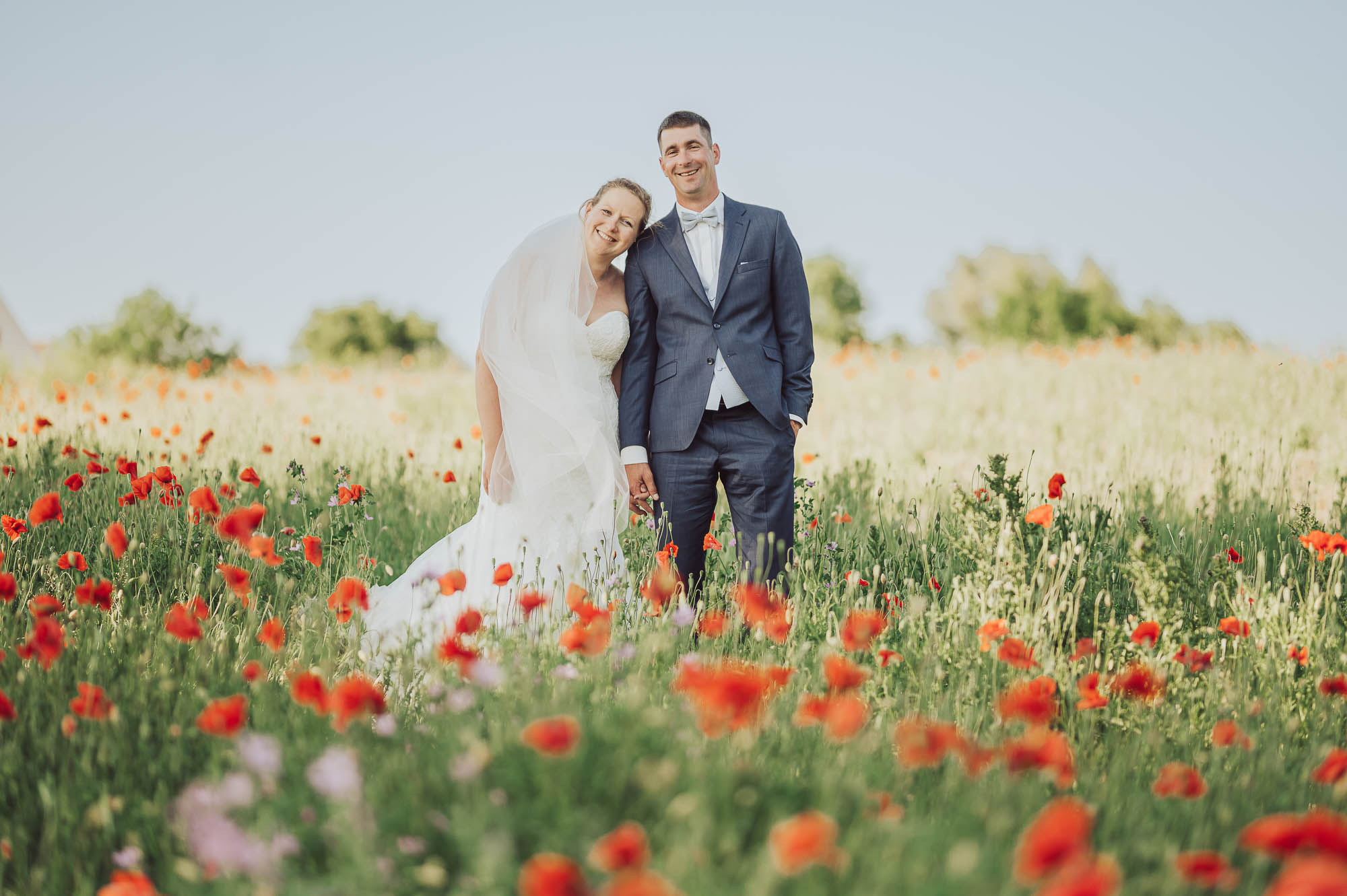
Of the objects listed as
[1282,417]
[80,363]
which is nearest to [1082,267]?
[1282,417]

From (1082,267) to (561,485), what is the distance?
104ft

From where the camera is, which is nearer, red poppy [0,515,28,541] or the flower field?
the flower field

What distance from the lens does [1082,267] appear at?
30.8 meters

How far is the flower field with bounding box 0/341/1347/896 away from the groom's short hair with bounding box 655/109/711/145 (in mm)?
1605

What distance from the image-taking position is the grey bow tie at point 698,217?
3.59 metres

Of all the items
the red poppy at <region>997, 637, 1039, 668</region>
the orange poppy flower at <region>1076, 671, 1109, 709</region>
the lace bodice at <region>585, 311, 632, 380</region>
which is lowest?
the orange poppy flower at <region>1076, 671, 1109, 709</region>

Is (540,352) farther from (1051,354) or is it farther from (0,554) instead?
(1051,354)

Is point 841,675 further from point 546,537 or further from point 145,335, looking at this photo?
point 145,335

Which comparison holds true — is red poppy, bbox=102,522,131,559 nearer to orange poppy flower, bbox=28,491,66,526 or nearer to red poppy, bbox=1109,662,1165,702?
orange poppy flower, bbox=28,491,66,526

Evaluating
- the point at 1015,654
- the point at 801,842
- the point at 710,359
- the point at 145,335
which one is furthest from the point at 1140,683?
the point at 145,335

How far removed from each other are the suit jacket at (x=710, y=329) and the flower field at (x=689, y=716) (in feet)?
1.80

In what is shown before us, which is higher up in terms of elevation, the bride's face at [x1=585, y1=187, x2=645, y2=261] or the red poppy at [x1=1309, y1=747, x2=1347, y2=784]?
the bride's face at [x1=585, y1=187, x2=645, y2=261]

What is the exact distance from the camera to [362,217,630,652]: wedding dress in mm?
3662

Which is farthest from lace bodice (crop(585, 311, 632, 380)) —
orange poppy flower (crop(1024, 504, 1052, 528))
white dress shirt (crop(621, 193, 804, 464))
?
orange poppy flower (crop(1024, 504, 1052, 528))
